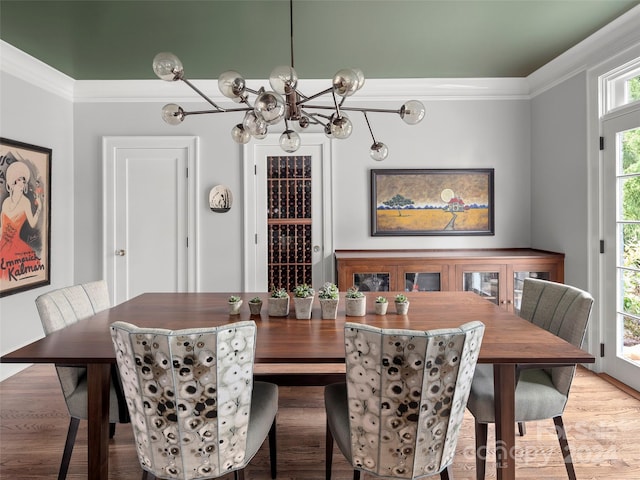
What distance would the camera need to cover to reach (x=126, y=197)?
4.06 m

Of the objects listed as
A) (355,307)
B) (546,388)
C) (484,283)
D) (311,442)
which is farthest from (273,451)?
(484,283)

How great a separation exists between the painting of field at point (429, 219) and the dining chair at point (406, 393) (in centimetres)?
281

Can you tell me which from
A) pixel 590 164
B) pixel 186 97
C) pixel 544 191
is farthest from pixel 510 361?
pixel 186 97

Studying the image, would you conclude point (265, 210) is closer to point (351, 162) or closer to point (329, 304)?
point (351, 162)

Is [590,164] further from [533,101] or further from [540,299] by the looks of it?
[540,299]

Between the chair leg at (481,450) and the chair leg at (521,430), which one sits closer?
the chair leg at (481,450)

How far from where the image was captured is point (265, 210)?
409 cm

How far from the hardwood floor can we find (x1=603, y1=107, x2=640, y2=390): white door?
294mm

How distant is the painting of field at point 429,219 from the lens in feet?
13.5

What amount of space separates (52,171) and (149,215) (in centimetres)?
92

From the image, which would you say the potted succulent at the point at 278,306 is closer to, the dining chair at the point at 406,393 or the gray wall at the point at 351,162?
the dining chair at the point at 406,393

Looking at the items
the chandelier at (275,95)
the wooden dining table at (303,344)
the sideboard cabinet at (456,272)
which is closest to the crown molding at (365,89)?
the sideboard cabinet at (456,272)

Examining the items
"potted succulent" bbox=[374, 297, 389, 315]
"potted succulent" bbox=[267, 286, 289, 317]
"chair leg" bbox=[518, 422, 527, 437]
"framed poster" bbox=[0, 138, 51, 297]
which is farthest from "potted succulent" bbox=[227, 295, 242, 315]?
"framed poster" bbox=[0, 138, 51, 297]

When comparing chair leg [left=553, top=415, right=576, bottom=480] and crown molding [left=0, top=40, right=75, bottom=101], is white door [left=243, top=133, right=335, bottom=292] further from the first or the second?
chair leg [left=553, top=415, right=576, bottom=480]
